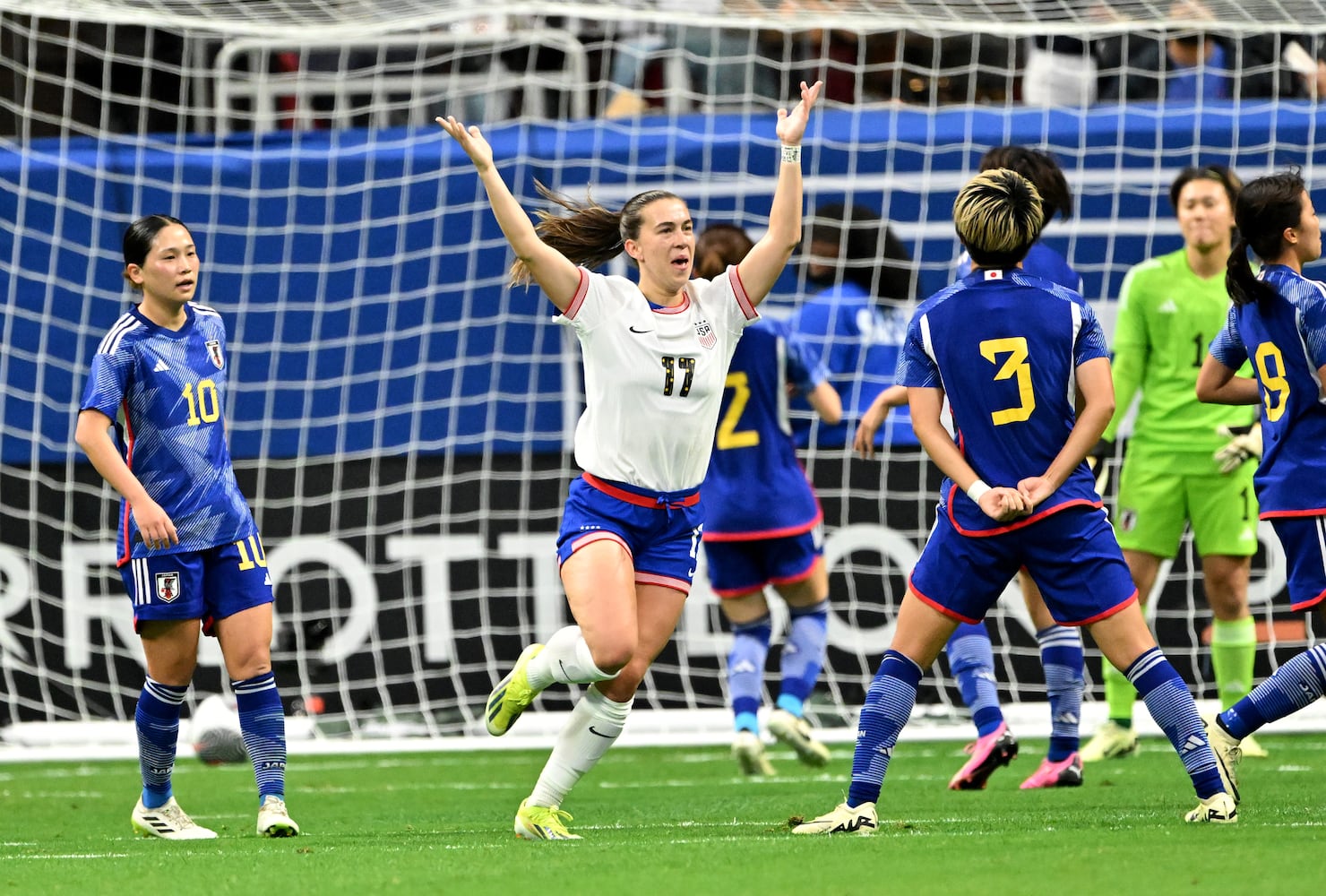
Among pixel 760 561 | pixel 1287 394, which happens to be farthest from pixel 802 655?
pixel 1287 394

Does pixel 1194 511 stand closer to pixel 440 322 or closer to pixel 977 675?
pixel 977 675

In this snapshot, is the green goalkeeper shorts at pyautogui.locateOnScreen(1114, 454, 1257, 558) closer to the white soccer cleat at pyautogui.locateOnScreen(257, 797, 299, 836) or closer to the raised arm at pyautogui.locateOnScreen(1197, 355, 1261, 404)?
the raised arm at pyautogui.locateOnScreen(1197, 355, 1261, 404)

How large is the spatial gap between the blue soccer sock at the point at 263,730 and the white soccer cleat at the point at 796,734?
96.8 inches

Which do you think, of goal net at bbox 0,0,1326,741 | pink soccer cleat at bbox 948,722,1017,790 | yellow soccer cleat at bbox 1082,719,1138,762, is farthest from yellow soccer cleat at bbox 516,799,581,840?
goal net at bbox 0,0,1326,741

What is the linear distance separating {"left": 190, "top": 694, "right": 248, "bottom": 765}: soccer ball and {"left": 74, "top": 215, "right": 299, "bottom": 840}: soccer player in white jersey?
109 inches

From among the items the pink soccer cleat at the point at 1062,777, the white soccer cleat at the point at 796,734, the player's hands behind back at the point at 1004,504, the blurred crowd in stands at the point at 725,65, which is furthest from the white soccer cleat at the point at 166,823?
the blurred crowd in stands at the point at 725,65

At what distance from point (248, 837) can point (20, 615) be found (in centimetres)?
447

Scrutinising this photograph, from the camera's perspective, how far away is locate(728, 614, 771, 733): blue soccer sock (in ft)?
26.0

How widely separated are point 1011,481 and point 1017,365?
1.07 feet

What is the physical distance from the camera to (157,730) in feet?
19.9

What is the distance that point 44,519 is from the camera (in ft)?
32.4

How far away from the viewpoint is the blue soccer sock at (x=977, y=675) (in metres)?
6.91

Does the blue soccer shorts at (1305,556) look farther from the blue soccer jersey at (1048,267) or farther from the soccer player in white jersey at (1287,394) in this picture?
the blue soccer jersey at (1048,267)

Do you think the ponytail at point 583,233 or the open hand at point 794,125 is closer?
the open hand at point 794,125
